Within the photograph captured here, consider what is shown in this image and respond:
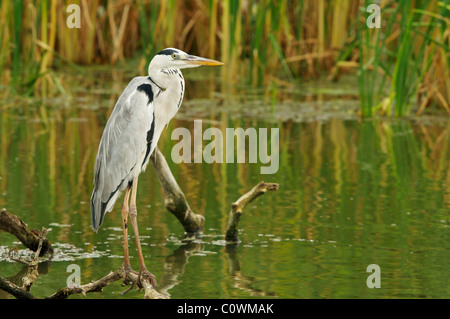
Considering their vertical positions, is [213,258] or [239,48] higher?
[239,48]

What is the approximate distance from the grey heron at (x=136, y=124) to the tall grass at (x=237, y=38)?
536 cm

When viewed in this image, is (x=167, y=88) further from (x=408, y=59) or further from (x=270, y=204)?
(x=408, y=59)

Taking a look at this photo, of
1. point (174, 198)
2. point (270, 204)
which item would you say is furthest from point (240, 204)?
point (270, 204)

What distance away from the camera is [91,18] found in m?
13.2

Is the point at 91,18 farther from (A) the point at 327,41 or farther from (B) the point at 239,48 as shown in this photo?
(A) the point at 327,41

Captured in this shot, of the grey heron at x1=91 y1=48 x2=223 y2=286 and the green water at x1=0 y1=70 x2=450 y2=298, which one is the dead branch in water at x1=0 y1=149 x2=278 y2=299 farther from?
the grey heron at x1=91 y1=48 x2=223 y2=286

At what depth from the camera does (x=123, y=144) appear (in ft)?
17.3

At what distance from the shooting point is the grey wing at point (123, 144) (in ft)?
17.0

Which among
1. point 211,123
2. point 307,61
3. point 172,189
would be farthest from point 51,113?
point 172,189

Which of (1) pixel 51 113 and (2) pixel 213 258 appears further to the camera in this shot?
(1) pixel 51 113

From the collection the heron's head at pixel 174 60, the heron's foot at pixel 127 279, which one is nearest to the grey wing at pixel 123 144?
the heron's head at pixel 174 60
